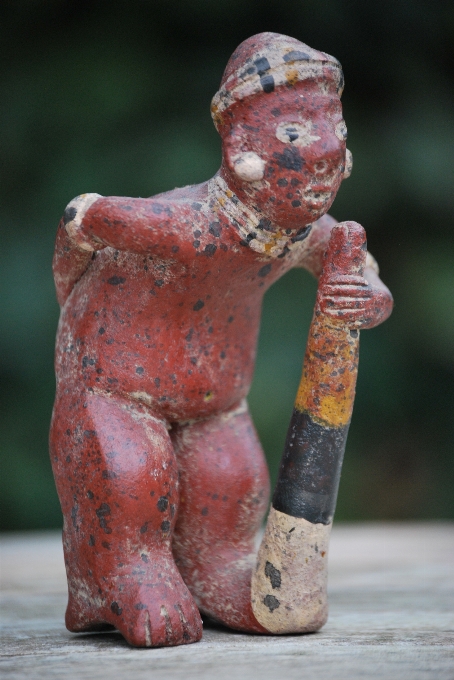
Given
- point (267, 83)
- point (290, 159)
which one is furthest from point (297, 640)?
point (267, 83)

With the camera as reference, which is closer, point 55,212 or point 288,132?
point 288,132

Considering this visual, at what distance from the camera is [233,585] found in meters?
1.52

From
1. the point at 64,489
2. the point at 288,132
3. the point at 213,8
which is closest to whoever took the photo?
the point at 288,132

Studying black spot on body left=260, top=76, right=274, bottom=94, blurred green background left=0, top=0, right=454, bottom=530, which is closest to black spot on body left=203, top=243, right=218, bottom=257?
black spot on body left=260, top=76, right=274, bottom=94

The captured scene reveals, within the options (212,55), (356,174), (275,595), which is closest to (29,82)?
(212,55)

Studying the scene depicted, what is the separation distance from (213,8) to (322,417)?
65.3 inches

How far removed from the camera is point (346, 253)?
1440 millimetres

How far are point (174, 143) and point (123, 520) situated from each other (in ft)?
5.07

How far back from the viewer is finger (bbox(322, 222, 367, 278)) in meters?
1.44

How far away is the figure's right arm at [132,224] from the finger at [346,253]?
202mm

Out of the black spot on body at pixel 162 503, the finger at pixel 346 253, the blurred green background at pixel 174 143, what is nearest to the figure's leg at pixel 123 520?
the black spot on body at pixel 162 503

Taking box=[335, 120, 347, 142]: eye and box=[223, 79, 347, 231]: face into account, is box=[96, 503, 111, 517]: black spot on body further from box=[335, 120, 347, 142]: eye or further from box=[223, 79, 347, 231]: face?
box=[335, 120, 347, 142]: eye

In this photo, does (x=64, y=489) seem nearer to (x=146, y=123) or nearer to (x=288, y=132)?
(x=288, y=132)

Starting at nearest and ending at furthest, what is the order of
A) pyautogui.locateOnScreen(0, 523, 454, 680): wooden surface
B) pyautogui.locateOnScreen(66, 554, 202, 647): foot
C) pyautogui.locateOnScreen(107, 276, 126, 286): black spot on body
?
pyautogui.locateOnScreen(0, 523, 454, 680): wooden surface, pyautogui.locateOnScreen(66, 554, 202, 647): foot, pyautogui.locateOnScreen(107, 276, 126, 286): black spot on body
